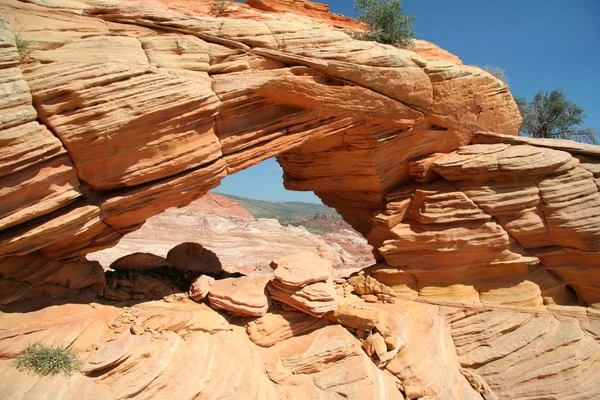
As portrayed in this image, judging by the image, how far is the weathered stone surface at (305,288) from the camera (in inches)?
395

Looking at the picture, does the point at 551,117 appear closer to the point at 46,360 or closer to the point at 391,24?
the point at 391,24

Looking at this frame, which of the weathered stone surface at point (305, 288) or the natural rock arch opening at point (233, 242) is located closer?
the weathered stone surface at point (305, 288)

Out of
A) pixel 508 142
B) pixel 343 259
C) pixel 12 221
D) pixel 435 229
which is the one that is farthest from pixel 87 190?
pixel 343 259

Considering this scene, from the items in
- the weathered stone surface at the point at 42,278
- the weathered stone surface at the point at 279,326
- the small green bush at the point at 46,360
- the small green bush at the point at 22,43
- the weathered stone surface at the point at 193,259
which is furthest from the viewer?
the weathered stone surface at the point at 193,259

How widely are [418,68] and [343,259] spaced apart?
626 inches

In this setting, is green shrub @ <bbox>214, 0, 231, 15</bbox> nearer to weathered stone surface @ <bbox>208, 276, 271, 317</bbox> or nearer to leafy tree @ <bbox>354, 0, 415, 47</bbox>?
leafy tree @ <bbox>354, 0, 415, 47</bbox>

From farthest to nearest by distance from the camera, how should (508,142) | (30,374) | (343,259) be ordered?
(343,259)
(508,142)
(30,374)

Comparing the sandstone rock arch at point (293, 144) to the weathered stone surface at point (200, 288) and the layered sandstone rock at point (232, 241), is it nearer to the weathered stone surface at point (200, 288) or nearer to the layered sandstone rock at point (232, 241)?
the weathered stone surface at point (200, 288)

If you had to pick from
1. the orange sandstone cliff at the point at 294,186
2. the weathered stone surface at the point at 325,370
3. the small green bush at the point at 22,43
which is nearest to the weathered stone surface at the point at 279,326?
the orange sandstone cliff at the point at 294,186

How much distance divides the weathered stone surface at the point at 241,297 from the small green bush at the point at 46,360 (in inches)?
141

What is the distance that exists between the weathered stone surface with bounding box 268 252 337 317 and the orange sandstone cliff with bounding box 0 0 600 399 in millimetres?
58

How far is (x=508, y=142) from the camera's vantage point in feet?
41.1

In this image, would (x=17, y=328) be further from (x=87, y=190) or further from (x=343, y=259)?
(x=343, y=259)

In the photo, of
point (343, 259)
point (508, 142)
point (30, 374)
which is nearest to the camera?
point (30, 374)
